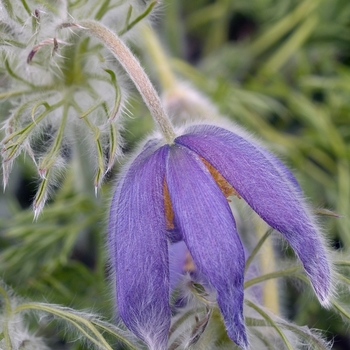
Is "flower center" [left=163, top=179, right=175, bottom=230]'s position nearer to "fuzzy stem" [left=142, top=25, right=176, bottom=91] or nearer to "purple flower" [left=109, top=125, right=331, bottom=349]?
"purple flower" [left=109, top=125, right=331, bottom=349]

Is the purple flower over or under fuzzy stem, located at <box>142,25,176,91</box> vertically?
over

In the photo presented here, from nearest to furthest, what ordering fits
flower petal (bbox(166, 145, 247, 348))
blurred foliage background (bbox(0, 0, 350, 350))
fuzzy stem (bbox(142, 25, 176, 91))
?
flower petal (bbox(166, 145, 247, 348)), blurred foliage background (bbox(0, 0, 350, 350)), fuzzy stem (bbox(142, 25, 176, 91))

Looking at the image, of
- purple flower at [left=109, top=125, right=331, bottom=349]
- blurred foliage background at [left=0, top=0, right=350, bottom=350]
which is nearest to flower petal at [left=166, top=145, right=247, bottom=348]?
purple flower at [left=109, top=125, right=331, bottom=349]

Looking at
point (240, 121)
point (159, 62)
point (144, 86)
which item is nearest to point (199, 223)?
point (144, 86)

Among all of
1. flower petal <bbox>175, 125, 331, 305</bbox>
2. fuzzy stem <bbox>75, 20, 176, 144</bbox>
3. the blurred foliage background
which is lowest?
the blurred foliage background

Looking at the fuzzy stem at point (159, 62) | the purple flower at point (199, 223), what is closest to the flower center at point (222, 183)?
the purple flower at point (199, 223)

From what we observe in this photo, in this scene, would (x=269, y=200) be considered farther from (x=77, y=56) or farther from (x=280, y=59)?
(x=280, y=59)

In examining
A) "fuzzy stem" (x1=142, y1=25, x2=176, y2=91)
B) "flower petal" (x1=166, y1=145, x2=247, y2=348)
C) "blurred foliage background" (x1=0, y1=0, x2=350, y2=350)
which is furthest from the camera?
"fuzzy stem" (x1=142, y1=25, x2=176, y2=91)
